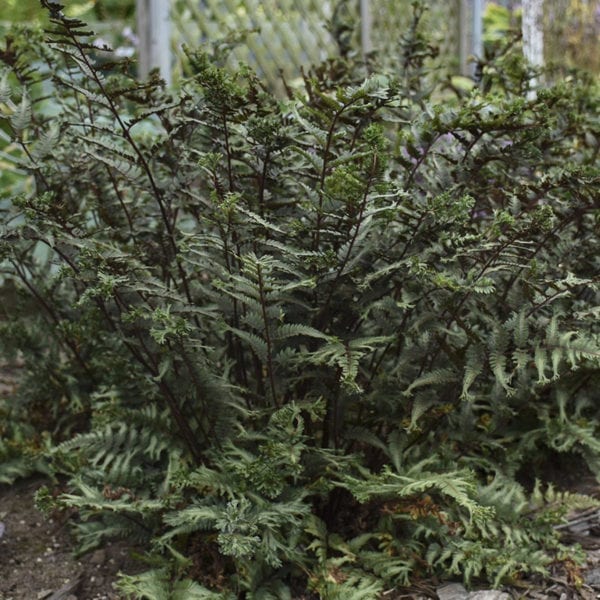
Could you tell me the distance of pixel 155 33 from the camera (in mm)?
5551

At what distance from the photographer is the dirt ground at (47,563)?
217cm

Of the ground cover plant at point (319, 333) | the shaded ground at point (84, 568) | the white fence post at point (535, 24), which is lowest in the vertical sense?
the shaded ground at point (84, 568)

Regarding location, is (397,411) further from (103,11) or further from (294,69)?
(103,11)

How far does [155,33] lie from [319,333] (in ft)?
14.0

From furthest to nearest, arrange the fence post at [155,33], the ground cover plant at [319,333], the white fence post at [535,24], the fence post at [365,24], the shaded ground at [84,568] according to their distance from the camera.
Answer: the white fence post at [535,24], the fence post at [365,24], the fence post at [155,33], the shaded ground at [84,568], the ground cover plant at [319,333]

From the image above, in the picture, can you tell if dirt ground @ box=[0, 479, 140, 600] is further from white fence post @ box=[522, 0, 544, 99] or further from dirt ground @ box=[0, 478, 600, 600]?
white fence post @ box=[522, 0, 544, 99]

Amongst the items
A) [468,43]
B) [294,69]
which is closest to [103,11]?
[294,69]

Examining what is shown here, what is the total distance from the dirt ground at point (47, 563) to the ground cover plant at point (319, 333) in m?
0.07

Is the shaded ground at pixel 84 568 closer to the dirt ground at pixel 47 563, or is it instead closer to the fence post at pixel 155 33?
the dirt ground at pixel 47 563

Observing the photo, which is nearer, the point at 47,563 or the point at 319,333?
the point at 319,333

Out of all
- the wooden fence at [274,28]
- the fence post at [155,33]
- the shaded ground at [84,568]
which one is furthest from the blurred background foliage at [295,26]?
the shaded ground at [84,568]

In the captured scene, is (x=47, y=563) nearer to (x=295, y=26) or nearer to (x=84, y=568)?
(x=84, y=568)

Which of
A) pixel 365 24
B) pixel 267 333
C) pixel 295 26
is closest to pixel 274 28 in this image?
pixel 295 26

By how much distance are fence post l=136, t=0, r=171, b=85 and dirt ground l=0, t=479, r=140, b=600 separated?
3.78 m
